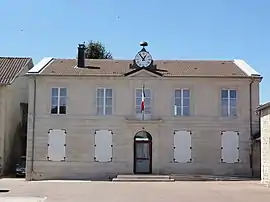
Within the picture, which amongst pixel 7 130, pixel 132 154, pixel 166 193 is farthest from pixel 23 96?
pixel 166 193

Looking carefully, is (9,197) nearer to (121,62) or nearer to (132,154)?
(132,154)

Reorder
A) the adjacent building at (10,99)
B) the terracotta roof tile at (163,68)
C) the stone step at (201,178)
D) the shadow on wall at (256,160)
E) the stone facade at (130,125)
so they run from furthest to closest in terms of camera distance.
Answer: the adjacent building at (10,99) → the terracotta roof tile at (163,68) → the stone facade at (130,125) → the shadow on wall at (256,160) → the stone step at (201,178)

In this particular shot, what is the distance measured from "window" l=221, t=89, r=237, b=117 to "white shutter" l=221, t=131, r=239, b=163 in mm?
1197

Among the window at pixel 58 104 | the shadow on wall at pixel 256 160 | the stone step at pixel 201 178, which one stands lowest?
the stone step at pixel 201 178

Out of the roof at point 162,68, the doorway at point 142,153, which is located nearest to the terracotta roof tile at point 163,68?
the roof at point 162,68

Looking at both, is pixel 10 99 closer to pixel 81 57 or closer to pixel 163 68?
pixel 81 57

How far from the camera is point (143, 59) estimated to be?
104ft

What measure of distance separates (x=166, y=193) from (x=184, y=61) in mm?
16635

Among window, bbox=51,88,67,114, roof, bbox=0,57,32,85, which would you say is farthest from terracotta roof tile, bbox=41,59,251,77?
roof, bbox=0,57,32,85

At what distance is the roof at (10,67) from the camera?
109ft

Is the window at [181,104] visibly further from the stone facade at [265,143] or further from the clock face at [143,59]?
the stone facade at [265,143]

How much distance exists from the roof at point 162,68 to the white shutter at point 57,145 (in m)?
3.67

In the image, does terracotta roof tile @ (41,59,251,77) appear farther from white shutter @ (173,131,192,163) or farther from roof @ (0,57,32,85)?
white shutter @ (173,131,192,163)

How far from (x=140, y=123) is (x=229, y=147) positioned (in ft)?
18.5
